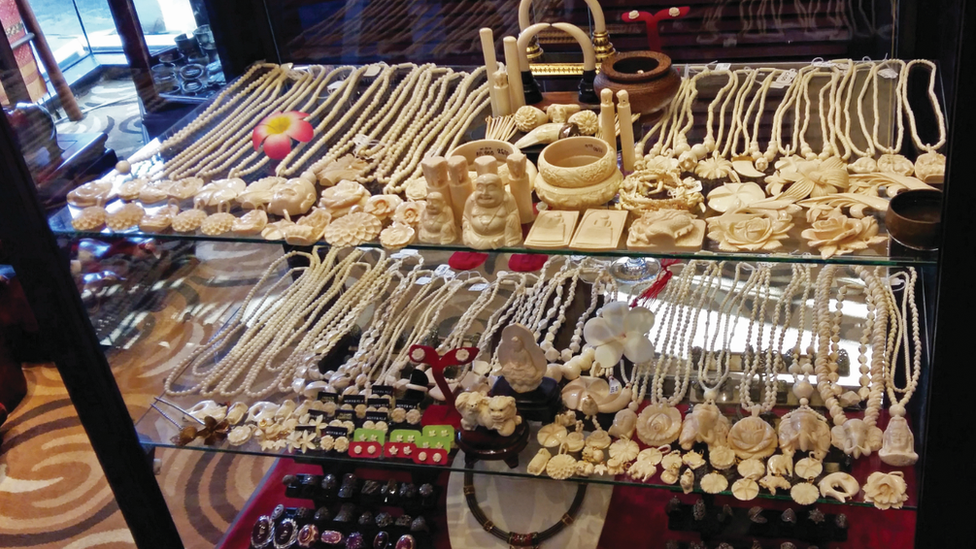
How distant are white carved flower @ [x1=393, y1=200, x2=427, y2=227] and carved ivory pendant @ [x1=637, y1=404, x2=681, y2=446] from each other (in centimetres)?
57

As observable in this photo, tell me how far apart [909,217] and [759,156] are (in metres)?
0.32

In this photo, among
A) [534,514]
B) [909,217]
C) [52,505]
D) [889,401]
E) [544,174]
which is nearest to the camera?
[909,217]

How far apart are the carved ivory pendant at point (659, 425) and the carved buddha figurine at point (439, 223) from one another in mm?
515

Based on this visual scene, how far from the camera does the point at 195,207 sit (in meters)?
1.67

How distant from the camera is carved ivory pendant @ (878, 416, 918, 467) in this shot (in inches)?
57.9

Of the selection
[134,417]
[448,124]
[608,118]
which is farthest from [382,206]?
[134,417]

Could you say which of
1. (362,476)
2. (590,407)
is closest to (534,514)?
(590,407)

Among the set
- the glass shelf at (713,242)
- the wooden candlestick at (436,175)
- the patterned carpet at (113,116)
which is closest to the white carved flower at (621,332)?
the glass shelf at (713,242)

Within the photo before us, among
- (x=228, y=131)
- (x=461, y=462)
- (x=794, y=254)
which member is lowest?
(x=461, y=462)

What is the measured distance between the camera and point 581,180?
4.77 feet

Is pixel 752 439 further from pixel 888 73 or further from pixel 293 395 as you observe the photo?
pixel 293 395

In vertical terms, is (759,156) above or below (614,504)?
above

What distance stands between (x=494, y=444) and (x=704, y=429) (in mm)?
385

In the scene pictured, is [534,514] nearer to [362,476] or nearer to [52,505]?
[362,476]
